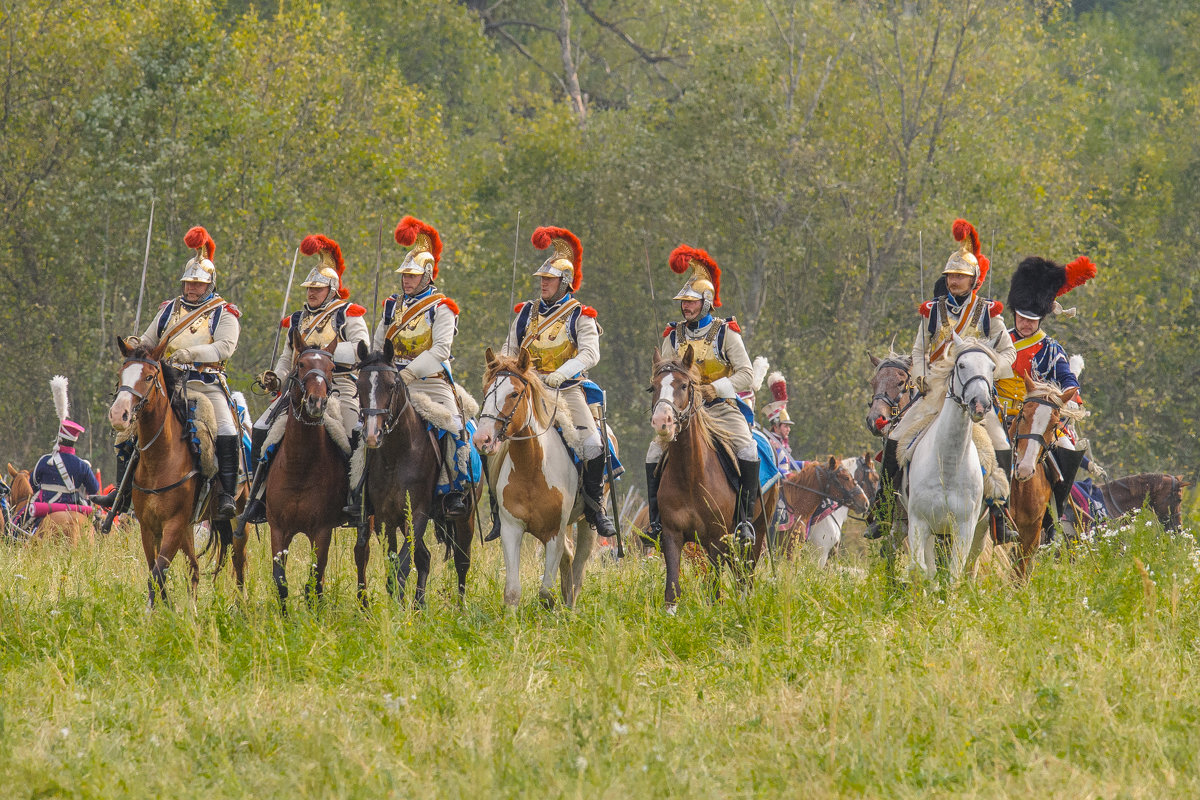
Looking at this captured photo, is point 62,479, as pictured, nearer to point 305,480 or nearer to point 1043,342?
point 305,480

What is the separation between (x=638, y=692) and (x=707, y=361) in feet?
13.3

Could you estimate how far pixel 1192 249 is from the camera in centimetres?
3428

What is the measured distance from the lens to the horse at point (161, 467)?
10.6 metres

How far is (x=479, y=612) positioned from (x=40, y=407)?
65.1 ft

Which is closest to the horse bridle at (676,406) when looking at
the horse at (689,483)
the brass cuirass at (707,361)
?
the horse at (689,483)

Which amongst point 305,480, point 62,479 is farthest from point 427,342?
point 62,479

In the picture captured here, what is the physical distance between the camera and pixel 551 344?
11.3m

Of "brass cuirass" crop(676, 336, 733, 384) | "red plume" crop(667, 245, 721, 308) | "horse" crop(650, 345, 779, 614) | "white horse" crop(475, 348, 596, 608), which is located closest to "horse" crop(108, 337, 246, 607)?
"white horse" crop(475, 348, 596, 608)

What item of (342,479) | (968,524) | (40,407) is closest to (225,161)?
(40,407)

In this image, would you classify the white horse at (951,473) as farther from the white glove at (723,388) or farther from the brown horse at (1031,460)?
the white glove at (723,388)

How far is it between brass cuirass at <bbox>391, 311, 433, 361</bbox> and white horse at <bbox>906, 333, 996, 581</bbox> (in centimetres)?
396

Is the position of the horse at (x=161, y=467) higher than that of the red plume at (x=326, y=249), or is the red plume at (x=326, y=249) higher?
the red plume at (x=326, y=249)

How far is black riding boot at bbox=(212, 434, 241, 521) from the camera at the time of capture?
1141cm

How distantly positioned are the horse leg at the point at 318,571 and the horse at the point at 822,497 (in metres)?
7.95
